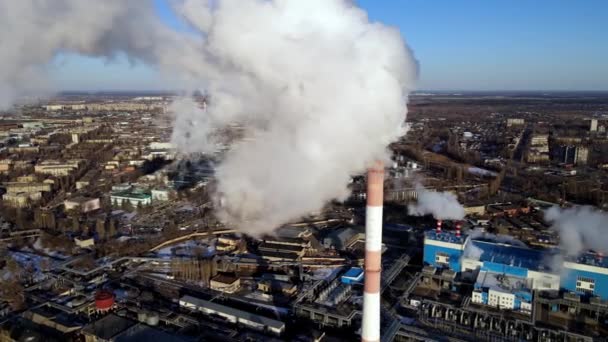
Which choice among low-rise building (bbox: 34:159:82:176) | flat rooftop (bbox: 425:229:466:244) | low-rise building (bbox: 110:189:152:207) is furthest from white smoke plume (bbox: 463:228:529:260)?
low-rise building (bbox: 34:159:82:176)

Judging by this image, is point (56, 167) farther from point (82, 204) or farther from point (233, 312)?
point (233, 312)

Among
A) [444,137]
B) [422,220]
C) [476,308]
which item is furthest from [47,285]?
[444,137]

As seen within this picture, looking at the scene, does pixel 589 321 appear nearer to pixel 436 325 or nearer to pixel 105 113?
pixel 436 325

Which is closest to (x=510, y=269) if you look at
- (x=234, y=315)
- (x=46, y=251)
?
(x=234, y=315)

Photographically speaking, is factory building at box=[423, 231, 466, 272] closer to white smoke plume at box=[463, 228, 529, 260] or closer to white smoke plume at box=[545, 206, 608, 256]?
white smoke plume at box=[463, 228, 529, 260]

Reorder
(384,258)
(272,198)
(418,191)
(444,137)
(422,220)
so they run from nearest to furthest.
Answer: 1. (384,258)
2. (272,198)
3. (422,220)
4. (418,191)
5. (444,137)

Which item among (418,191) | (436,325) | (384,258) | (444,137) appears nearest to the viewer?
(436,325)

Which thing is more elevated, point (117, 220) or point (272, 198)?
point (272, 198)

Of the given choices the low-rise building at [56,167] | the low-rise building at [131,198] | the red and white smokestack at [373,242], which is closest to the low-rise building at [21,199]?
the low-rise building at [131,198]
